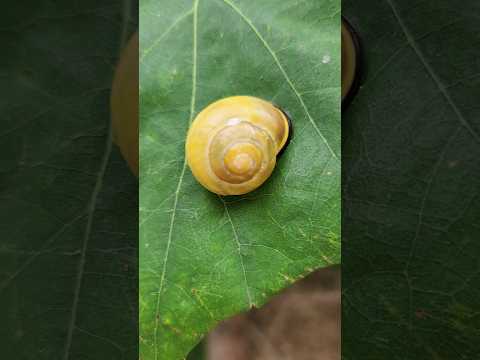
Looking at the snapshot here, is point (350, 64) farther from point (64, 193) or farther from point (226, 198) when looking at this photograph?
point (64, 193)

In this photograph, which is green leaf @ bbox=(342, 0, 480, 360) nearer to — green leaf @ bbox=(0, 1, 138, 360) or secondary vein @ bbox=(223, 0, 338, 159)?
secondary vein @ bbox=(223, 0, 338, 159)

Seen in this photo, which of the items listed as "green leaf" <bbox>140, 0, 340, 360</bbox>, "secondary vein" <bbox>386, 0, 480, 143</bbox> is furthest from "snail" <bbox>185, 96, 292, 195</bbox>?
"secondary vein" <bbox>386, 0, 480, 143</bbox>

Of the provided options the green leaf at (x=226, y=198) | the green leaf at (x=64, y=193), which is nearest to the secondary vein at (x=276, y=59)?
the green leaf at (x=226, y=198)

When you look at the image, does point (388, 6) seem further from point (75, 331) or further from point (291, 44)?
point (75, 331)

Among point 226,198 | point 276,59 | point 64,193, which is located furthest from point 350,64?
point 64,193

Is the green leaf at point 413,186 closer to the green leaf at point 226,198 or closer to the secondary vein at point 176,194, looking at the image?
the green leaf at point 226,198
